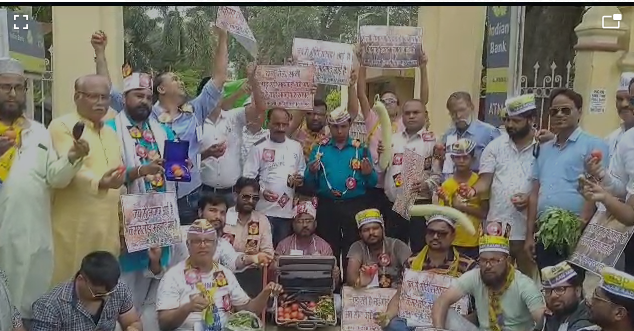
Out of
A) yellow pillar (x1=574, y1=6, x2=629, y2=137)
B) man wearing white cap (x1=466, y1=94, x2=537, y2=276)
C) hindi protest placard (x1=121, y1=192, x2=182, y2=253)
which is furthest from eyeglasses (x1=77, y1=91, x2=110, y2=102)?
yellow pillar (x1=574, y1=6, x2=629, y2=137)

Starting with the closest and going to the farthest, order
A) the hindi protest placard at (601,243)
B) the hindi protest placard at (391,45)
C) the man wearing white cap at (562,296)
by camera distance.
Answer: the man wearing white cap at (562,296) → the hindi protest placard at (601,243) → the hindi protest placard at (391,45)

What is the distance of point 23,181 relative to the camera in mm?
4086

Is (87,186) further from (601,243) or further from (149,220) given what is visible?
(601,243)

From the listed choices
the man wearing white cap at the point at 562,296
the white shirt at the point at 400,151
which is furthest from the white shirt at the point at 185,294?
the man wearing white cap at the point at 562,296

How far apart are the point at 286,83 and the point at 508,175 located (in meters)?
1.25

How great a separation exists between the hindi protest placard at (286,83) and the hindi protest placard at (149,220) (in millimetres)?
737

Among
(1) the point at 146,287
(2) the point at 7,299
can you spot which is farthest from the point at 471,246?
(2) the point at 7,299

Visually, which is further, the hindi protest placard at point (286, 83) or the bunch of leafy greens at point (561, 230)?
the hindi protest placard at point (286, 83)

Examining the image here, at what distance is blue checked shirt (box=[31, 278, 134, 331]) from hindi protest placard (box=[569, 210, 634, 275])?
7.34 feet

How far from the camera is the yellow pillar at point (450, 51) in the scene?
14.1ft

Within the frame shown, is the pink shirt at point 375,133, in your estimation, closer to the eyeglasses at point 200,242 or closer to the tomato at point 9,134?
the eyeglasses at point 200,242

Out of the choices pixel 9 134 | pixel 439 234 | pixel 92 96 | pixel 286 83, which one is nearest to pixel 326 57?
pixel 286 83

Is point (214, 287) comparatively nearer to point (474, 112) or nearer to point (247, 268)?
point (247, 268)

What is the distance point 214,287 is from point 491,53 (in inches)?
72.3
